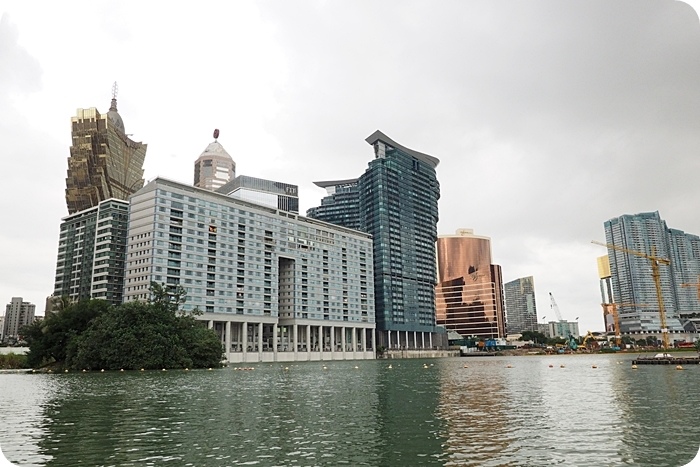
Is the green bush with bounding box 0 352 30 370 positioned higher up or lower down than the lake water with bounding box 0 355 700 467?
higher up

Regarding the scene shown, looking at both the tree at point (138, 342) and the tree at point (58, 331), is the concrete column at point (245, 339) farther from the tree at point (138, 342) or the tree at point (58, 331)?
the tree at point (58, 331)

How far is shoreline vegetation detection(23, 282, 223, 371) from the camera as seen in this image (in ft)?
373

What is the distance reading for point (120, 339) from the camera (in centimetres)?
11325

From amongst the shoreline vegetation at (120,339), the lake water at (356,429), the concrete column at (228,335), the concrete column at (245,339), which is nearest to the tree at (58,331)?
the shoreline vegetation at (120,339)

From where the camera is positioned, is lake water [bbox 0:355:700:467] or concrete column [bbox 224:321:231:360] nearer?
lake water [bbox 0:355:700:467]

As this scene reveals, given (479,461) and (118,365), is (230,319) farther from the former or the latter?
(479,461)

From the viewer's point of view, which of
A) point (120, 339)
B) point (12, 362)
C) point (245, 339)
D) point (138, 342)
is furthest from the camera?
point (245, 339)

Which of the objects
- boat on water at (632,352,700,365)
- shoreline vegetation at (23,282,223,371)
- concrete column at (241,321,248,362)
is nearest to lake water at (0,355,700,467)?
shoreline vegetation at (23,282,223,371)

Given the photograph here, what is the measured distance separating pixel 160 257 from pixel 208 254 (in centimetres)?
1926

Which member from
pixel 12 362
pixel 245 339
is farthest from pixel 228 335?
pixel 12 362

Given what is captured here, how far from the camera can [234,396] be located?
53906mm

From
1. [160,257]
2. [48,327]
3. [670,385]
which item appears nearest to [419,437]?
[670,385]

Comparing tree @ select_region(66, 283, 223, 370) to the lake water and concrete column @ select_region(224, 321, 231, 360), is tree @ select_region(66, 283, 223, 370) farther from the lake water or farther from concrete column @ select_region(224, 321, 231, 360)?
the lake water

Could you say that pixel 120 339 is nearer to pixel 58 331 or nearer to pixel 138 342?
pixel 138 342
